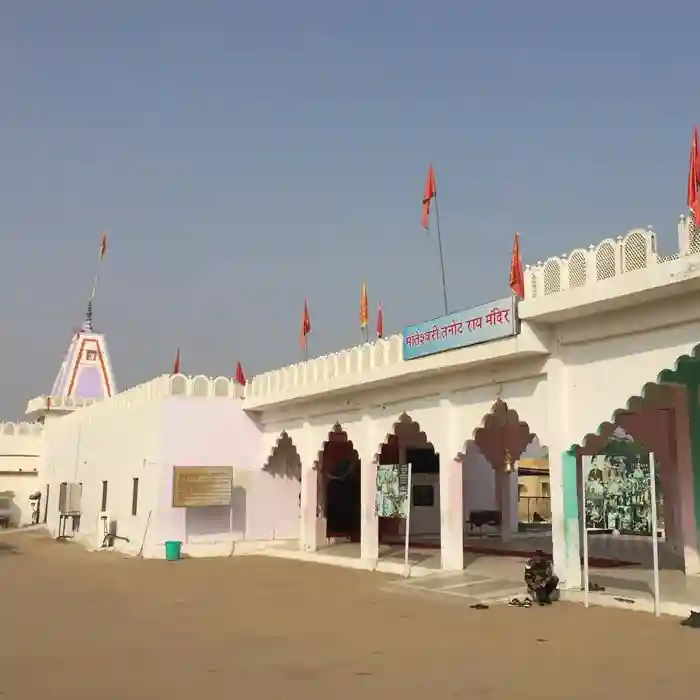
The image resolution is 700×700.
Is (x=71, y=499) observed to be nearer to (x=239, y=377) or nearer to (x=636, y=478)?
(x=239, y=377)

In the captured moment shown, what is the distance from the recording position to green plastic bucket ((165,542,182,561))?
15250 millimetres

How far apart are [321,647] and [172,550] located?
9.23 metres

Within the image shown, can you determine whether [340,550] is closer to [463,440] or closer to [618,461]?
[463,440]

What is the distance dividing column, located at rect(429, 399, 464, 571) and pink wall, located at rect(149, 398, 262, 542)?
636 centimetres

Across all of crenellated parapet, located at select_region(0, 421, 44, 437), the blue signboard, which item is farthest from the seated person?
crenellated parapet, located at select_region(0, 421, 44, 437)

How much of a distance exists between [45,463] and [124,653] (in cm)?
2303

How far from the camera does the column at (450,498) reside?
11.7 meters

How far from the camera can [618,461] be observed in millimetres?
8570

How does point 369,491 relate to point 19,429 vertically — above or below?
below

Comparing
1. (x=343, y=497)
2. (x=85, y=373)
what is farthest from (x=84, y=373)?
(x=343, y=497)

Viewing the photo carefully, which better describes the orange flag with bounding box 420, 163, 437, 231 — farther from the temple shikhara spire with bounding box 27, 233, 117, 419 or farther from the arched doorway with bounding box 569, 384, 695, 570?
the temple shikhara spire with bounding box 27, 233, 117, 419

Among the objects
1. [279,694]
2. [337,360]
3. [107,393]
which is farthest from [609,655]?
[107,393]

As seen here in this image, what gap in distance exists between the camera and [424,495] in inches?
793

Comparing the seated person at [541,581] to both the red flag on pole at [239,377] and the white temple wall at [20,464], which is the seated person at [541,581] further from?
the white temple wall at [20,464]
